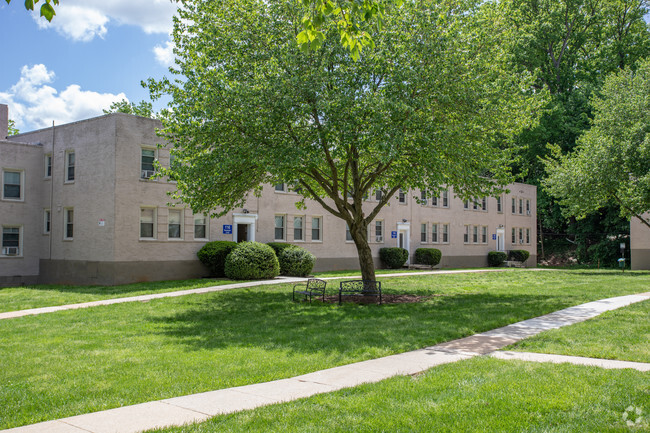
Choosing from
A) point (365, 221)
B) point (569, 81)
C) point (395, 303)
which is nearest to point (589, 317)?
point (395, 303)

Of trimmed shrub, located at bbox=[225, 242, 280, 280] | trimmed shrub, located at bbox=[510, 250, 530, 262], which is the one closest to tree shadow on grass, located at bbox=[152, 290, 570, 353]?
trimmed shrub, located at bbox=[225, 242, 280, 280]

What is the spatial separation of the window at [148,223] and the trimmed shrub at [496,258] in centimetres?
2799

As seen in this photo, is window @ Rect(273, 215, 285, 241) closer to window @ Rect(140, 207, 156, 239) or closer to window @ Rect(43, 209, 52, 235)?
window @ Rect(140, 207, 156, 239)

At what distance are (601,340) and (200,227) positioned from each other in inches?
779

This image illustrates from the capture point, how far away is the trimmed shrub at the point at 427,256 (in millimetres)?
37312

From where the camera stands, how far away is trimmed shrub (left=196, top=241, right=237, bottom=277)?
25.1 m

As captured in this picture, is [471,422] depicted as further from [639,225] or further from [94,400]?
[639,225]

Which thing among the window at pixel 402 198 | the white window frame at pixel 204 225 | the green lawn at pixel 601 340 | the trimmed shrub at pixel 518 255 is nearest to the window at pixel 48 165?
the white window frame at pixel 204 225

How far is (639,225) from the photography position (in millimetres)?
Result: 40219

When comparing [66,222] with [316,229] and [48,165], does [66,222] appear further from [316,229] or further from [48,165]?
[316,229]

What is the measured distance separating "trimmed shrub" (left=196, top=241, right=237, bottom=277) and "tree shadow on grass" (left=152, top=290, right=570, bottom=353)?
283 inches

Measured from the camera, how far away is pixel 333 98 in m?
→ 14.8

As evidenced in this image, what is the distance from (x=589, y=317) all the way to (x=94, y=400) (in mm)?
11049

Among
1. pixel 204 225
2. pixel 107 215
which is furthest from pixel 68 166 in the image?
pixel 204 225
